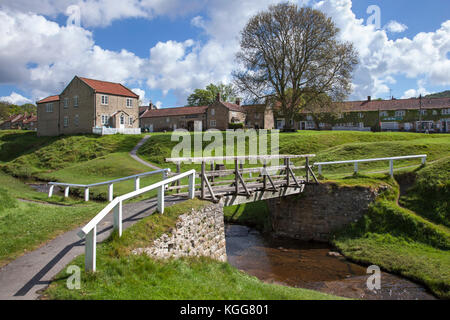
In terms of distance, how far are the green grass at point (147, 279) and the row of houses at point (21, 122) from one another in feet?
313

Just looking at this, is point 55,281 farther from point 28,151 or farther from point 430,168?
point 28,151

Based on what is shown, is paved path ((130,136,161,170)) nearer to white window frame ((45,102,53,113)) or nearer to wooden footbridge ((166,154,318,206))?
wooden footbridge ((166,154,318,206))

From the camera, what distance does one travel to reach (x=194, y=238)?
28.8 feet

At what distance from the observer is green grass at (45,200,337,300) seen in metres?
5.16

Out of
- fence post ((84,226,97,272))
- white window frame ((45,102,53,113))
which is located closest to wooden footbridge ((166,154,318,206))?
fence post ((84,226,97,272))

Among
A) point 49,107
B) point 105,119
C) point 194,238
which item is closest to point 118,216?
point 194,238

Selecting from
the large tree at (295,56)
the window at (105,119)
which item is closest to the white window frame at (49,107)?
the window at (105,119)

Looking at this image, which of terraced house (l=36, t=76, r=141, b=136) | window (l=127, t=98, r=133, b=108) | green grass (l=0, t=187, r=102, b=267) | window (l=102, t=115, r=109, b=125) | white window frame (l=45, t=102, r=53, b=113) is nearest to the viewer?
green grass (l=0, t=187, r=102, b=267)

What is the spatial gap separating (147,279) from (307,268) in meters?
8.47

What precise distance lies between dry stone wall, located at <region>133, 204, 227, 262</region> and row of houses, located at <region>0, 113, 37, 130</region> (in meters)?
93.4

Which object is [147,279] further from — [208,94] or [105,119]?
[208,94]
